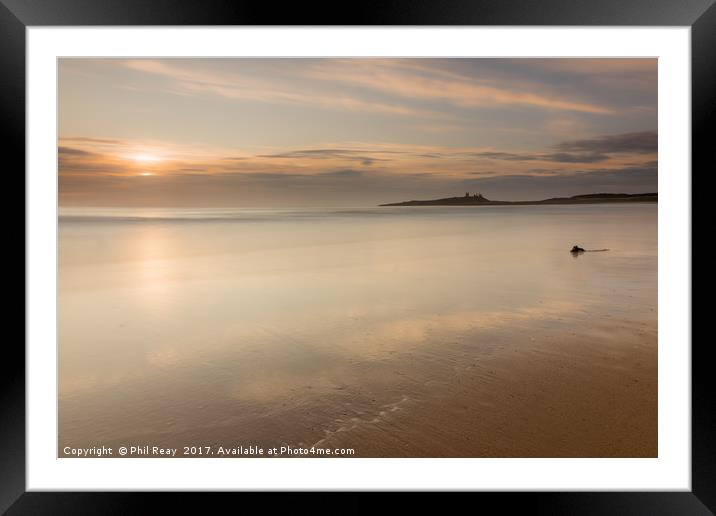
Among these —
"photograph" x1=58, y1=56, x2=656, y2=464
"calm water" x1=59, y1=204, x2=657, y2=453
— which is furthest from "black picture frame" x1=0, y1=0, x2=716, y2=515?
"calm water" x1=59, y1=204, x2=657, y2=453

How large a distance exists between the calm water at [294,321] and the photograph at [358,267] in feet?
0.05

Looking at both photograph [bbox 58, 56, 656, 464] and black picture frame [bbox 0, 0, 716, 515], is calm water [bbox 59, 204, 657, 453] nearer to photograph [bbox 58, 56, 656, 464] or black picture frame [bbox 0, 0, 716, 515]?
photograph [bbox 58, 56, 656, 464]

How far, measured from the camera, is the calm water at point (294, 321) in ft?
5.55

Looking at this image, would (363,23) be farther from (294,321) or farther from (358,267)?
(358,267)

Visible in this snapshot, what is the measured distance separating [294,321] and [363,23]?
1599 millimetres

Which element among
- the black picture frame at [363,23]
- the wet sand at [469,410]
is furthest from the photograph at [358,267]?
the black picture frame at [363,23]

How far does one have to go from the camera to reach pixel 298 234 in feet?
19.4

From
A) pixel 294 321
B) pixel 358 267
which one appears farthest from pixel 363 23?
pixel 358 267

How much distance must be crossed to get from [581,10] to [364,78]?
14.5 feet

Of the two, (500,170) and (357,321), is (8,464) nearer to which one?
(357,321)

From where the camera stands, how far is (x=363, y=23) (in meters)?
1.28

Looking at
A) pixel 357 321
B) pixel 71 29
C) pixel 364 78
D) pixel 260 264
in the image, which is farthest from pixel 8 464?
pixel 364 78

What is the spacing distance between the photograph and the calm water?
0.05 feet

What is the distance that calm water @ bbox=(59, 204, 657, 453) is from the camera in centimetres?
169
